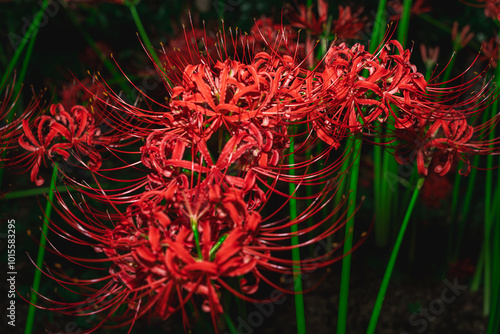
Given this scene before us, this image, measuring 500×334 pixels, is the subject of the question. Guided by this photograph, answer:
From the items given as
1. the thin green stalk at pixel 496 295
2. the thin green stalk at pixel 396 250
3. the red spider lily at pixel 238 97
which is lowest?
the thin green stalk at pixel 496 295

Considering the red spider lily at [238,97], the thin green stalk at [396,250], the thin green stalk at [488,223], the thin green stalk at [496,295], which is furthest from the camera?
the thin green stalk at [488,223]

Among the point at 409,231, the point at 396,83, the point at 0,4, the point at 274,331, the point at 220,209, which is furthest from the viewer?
the point at 0,4

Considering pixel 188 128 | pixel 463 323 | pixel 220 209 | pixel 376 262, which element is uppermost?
pixel 188 128

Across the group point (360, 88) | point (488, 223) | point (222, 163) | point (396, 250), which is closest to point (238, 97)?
point (222, 163)

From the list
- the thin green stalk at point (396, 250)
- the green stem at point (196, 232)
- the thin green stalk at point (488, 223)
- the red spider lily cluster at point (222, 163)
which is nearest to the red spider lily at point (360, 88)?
the red spider lily cluster at point (222, 163)

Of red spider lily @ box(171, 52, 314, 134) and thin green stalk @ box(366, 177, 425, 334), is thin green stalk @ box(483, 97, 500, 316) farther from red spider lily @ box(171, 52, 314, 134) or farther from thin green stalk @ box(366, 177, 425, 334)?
red spider lily @ box(171, 52, 314, 134)

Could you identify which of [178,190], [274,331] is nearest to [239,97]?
[178,190]

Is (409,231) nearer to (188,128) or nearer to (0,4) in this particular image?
(188,128)

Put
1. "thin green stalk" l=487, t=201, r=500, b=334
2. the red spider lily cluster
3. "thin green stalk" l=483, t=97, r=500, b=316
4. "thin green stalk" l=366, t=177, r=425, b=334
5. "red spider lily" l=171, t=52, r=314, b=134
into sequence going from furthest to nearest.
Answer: "thin green stalk" l=483, t=97, r=500, b=316 → "thin green stalk" l=487, t=201, r=500, b=334 → "thin green stalk" l=366, t=177, r=425, b=334 → "red spider lily" l=171, t=52, r=314, b=134 → the red spider lily cluster

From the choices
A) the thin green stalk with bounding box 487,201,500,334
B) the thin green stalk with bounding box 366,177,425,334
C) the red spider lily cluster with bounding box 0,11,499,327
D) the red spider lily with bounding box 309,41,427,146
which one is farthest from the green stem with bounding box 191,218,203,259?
the thin green stalk with bounding box 487,201,500,334

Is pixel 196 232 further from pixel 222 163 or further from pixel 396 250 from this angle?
pixel 396 250

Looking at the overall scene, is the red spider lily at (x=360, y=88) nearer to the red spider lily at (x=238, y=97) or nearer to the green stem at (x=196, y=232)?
the red spider lily at (x=238, y=97)
